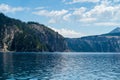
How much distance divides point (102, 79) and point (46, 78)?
49.7 feet

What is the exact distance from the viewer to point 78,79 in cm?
7425

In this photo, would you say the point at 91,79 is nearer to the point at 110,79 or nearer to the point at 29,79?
the point at 110,79

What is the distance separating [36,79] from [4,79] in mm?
8406

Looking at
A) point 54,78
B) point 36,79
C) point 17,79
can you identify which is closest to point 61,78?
point 54,78

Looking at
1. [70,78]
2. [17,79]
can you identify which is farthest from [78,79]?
[17,79]

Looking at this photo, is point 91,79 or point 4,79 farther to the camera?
point 91,79

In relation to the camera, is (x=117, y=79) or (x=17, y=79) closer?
(x=17, y=79)

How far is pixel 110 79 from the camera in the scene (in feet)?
250

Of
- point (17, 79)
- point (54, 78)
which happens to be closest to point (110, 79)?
point (54, 78)

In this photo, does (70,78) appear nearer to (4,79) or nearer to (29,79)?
(29,79)

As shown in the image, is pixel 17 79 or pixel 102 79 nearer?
pixel 17 79

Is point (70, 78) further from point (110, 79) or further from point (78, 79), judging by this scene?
point (110, 79)

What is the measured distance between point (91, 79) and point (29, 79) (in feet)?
54.5

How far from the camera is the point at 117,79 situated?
251ft
